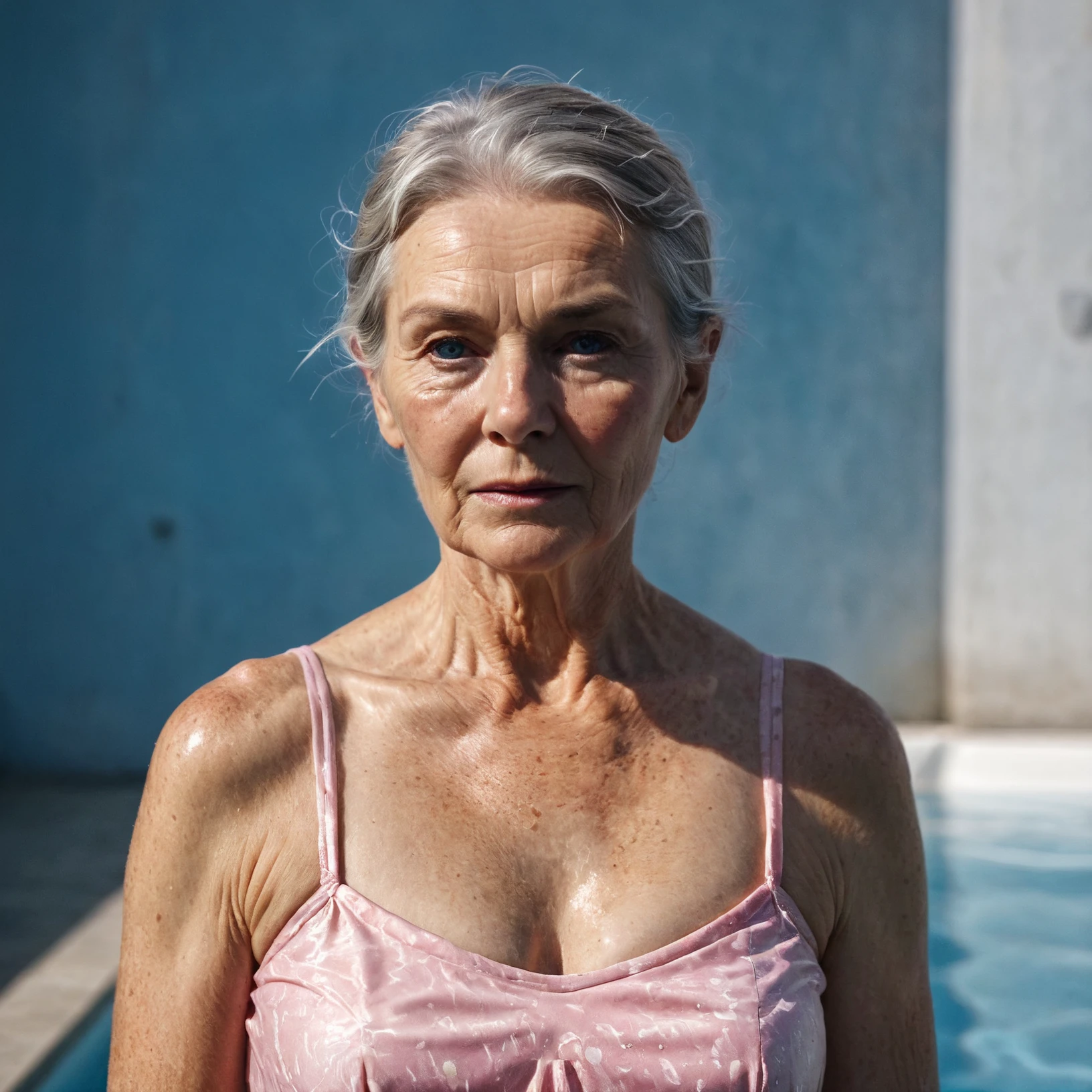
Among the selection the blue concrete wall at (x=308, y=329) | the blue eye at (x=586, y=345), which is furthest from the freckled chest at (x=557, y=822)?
the blue concrete wall at (x=308, y=329)

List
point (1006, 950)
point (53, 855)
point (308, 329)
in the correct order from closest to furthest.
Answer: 1. point (1006, 950)
2. point (53, 855)
3. point (308, 329)

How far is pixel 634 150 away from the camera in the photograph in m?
1.69

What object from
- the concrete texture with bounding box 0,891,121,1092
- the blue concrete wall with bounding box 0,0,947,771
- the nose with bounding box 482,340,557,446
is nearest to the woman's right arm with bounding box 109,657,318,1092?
the nose with bounding box 482,340,557,446

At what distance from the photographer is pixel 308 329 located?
6.68m

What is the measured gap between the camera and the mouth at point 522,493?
1.64 metres

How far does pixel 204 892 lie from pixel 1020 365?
5.96 metres

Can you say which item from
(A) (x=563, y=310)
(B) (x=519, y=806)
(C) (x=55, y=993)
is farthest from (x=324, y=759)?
(C) (x=55, y=993)

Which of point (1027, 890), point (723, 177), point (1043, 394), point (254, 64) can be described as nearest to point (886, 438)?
point (1043, 394)

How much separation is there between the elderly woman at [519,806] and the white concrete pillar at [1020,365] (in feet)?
17.6

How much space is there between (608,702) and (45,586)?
565 cm

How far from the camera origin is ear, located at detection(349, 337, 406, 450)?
5.93 ft

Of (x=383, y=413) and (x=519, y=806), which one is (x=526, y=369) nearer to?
(x=383, y=413)

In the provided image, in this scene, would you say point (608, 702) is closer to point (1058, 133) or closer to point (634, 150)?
point (634, 150)

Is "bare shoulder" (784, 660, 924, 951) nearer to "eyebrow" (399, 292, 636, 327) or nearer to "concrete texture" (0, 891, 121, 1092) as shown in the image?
"eyebrow" (399, 292, 636, 327)
